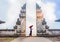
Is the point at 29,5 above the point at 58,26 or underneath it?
above

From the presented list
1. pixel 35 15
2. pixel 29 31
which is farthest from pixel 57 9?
pixel 29 31

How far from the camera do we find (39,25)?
240 cm

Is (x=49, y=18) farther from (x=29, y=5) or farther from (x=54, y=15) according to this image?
(x=29, y=5)

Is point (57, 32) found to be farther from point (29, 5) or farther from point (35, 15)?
point (29, 5)

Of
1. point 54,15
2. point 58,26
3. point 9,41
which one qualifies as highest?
point 54,15

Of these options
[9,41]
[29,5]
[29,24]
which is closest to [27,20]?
[29,24]

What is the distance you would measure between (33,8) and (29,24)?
229 mm

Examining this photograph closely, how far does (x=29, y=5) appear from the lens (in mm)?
2449

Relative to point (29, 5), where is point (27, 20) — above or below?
below

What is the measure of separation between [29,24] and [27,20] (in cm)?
6

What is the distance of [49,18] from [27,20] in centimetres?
30

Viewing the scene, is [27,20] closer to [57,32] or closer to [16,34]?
[16,34]

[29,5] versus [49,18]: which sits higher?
[29,5]

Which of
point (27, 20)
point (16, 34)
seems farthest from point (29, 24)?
point (16, 34)
